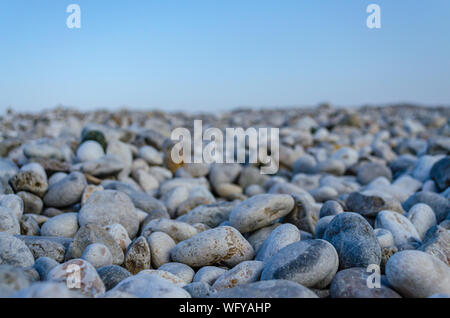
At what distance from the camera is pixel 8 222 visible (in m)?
3.11

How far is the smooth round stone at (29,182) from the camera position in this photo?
411cm

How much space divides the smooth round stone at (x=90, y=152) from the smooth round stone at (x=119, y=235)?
91.6 inches

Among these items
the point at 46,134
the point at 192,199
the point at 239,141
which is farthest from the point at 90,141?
the point at 239,141

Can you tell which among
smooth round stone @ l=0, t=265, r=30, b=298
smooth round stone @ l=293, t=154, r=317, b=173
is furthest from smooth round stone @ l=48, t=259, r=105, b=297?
smooth round stone @ l=293, t=154, r=317, b=173

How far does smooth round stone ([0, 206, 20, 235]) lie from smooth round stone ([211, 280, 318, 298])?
1.90 metres

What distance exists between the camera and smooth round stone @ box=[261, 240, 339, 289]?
7.46ft

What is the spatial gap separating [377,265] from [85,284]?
70.7 inches

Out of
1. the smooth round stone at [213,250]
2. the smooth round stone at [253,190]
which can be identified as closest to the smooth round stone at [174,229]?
the smooth round stone at [213,250]

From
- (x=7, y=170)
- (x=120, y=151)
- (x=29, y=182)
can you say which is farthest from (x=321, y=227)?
(x=120, y=151)

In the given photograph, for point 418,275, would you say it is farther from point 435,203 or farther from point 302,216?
point 435,203

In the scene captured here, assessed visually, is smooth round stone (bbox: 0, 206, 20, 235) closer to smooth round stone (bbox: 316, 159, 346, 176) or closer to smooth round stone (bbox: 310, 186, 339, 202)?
smooth round stone (bbox: 310, 186, 339, 202)

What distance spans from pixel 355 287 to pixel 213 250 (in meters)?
1.11

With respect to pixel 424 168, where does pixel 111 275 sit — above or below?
below

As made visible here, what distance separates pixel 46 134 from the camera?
813cm
